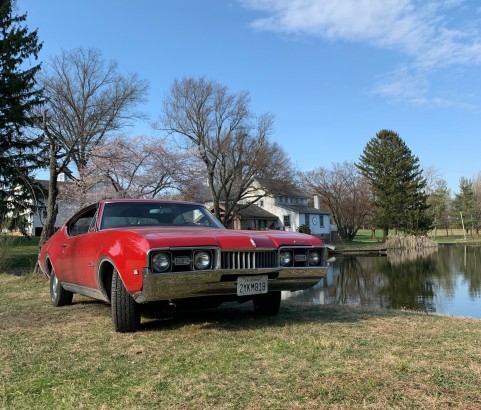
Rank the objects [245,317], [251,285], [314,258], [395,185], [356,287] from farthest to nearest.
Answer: [395,185], [356,287], [245,317], [314,258], [251,285]

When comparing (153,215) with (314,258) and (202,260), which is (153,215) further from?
(314,258)

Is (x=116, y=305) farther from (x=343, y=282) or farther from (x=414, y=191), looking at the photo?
(x=414, y=191)

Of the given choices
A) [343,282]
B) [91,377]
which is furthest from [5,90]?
[91,377]

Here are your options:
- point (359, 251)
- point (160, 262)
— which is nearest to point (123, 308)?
point (160, 262)

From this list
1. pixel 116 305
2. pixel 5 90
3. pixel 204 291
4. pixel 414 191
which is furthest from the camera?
pixel 414 191

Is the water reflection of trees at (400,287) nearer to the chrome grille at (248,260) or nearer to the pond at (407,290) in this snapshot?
the pond at (407,290)

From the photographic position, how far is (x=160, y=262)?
14.7ft

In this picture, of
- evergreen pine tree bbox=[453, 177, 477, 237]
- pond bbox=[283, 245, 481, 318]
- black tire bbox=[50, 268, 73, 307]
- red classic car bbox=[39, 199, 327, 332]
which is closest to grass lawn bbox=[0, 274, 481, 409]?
red classic car bbox=[39, 199, 327, 332]

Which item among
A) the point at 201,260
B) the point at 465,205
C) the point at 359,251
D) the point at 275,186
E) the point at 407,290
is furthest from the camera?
the point at 465,205

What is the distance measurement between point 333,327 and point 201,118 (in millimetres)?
39921

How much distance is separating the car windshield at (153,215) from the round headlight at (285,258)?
1.39m

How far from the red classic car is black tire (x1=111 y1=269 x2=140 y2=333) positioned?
0.04 ft

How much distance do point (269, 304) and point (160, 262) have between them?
2.23m

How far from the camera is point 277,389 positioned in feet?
10.3
